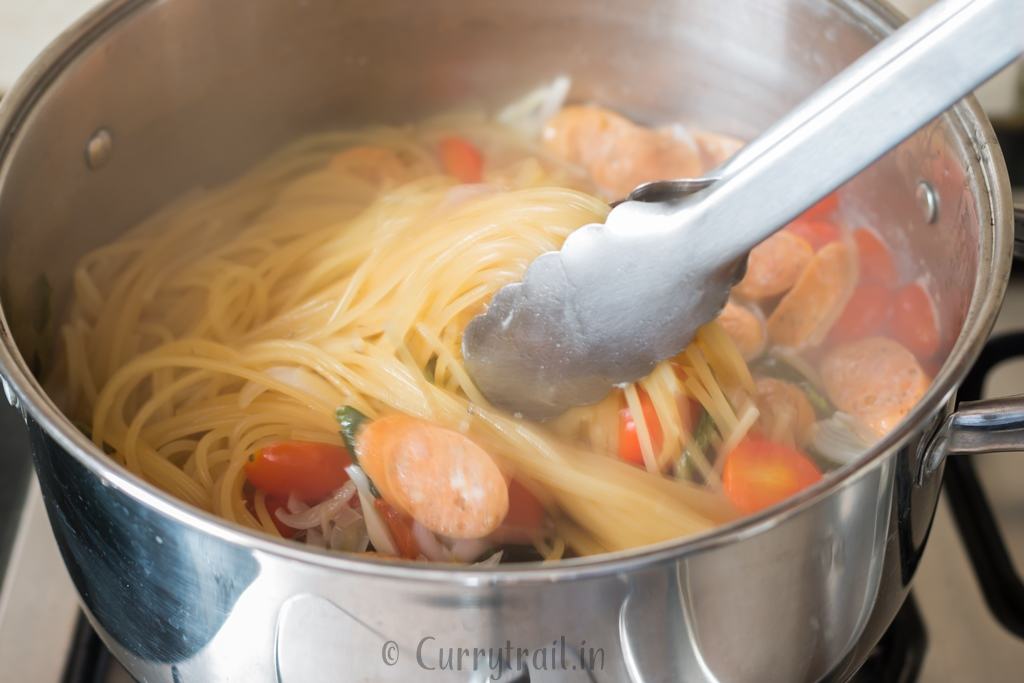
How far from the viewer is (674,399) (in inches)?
52.4

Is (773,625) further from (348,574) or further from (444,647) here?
(348,574)

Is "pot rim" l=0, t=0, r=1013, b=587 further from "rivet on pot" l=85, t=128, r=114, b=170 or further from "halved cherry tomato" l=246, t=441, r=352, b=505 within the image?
"halved cherry tomato" l=246, t=441, r=352, b=505

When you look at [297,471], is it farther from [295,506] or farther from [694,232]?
[694,232]

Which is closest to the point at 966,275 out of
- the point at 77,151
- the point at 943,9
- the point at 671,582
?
the point at 943,9

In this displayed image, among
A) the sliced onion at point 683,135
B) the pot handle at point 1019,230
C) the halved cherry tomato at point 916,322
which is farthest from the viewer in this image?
the sliced onion at point 683,135

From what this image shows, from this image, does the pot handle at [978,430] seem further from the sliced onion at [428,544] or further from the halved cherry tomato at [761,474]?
the sliced onion at [428,544]

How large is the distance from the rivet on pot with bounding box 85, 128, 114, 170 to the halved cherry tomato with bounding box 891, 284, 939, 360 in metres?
1.20

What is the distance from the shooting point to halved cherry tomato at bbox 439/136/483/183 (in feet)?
6.10

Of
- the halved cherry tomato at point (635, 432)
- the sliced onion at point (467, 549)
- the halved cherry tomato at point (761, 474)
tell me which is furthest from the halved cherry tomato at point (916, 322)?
the sliced onion at point (467, 549)

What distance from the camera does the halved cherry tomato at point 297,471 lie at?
1.33m

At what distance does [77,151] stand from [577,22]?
846mm

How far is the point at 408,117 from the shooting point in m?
1.96

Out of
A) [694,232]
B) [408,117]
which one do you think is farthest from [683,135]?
[694,232]

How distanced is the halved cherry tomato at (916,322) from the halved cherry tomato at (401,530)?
0.82m
